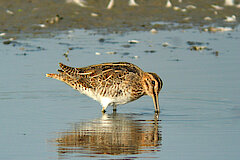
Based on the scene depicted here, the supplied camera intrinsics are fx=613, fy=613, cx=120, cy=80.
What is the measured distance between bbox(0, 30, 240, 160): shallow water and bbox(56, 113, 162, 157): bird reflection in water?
14 millimetres

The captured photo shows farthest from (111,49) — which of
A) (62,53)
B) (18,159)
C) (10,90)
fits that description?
(18,159)

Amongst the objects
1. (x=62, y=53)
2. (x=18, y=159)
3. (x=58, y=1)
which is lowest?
(x=18, y=159)

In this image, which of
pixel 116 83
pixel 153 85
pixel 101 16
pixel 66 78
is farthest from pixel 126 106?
pixel 101 16

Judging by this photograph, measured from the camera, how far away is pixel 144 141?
8.98 m

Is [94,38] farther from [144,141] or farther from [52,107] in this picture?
[144,141]

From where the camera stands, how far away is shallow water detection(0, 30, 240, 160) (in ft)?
27.8

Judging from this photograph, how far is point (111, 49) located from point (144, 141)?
837 cm

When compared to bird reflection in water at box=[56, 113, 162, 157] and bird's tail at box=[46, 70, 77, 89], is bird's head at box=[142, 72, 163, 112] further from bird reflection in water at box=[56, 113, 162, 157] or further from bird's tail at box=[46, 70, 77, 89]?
bird's tail at box=[46, 70, 77, 89]

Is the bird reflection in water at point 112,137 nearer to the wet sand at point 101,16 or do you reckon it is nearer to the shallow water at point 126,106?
the shallow water at point 126,106

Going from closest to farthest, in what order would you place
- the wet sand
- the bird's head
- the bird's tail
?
the bird's head, the bird's tail, the wet sand

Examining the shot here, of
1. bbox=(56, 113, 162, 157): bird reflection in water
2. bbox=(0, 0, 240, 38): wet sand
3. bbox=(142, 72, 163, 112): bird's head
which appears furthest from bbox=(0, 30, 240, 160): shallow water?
bbox=(0, 0, 240, 38): wet sand

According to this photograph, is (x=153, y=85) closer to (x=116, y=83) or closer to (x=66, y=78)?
(x=116, y=83)

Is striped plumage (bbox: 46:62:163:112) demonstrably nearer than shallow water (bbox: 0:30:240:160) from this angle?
No

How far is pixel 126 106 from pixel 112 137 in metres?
3.01
